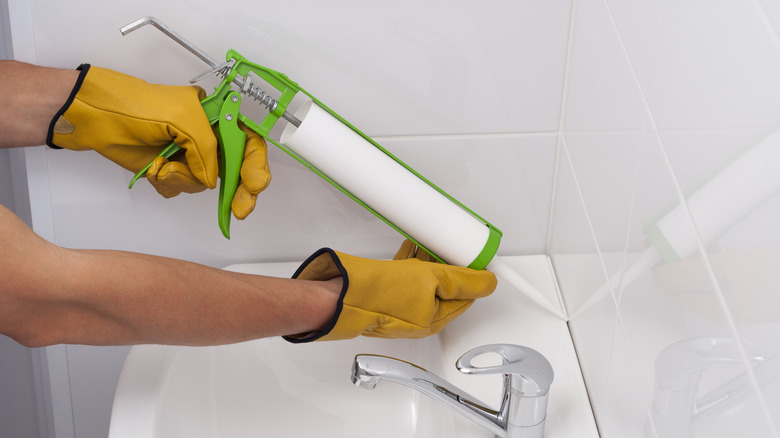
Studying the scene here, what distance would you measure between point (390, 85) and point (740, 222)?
58 cm

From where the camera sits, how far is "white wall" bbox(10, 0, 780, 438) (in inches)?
19.3

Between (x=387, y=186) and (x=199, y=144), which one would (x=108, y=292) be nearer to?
(x=199, y=144)

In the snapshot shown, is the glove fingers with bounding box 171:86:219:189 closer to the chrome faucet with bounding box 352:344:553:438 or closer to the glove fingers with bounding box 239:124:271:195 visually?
the glove fingers with bounding box 239:124:271:195

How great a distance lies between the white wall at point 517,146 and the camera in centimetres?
49

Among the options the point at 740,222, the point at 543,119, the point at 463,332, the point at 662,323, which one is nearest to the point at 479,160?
the point at 543,119

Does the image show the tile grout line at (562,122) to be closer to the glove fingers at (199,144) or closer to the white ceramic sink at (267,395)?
the white ceramic sink at (267,395)

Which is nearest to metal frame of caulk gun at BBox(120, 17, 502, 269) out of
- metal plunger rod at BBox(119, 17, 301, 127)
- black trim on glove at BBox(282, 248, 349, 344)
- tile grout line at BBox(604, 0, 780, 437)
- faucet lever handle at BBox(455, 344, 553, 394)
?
metal plunger rod at BBox(119, 17, 301, 127)

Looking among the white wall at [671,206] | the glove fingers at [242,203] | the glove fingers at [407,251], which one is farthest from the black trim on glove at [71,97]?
the white wall at [671,206]

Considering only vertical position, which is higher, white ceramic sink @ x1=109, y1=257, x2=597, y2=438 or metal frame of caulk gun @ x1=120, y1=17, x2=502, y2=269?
metal frame of caulk gun @ x1=120, y1=17, x2=502, y2=269

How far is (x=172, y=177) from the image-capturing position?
0.88 m

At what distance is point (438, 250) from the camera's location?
3.01ft

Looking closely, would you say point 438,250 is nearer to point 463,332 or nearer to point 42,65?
point 463,332

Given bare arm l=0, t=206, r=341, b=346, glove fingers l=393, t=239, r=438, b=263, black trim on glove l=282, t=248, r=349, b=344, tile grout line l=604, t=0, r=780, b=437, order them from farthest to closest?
glove fingers l=393, t=239, r=438, b=263 → black trim on glove l=282, t=248, r=349, b=344 → bare arm l=0, t=206, r=341, b=346 → tile grout line l=604, t=0, r=780, b=437

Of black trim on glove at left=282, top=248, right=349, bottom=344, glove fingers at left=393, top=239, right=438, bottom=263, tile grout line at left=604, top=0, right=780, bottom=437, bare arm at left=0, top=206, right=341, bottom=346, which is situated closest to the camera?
tile grout line at left=604, top=0, right=780, bottom=437
